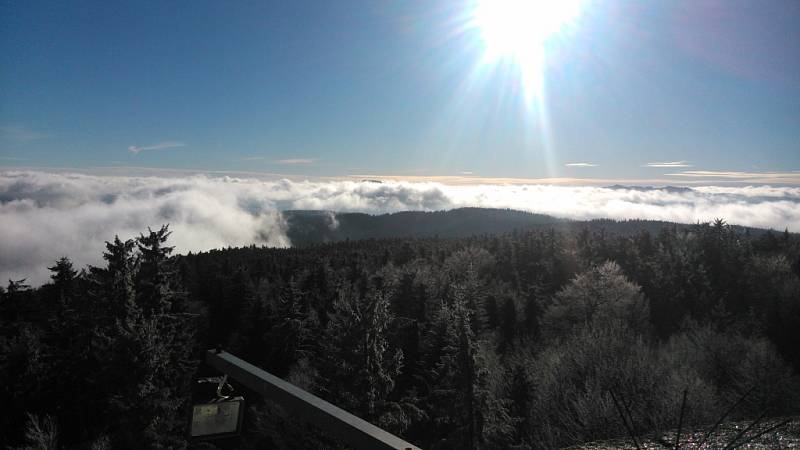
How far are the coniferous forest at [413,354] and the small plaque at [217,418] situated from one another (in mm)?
12360

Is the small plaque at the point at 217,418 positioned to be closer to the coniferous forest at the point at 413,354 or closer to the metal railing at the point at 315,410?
the metal railing at the point at 315,410

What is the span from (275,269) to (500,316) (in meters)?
47.2

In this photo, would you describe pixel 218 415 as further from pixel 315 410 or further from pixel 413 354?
pixel 413 354

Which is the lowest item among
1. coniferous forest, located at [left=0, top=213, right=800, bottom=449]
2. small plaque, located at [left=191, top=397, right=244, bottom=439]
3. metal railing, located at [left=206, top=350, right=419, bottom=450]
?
coniferous forest, located at [left=0, top=213, right=800, bottom=449]

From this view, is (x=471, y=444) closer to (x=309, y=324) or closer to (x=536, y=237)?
(x=309, y=324)

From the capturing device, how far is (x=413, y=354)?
144 ft

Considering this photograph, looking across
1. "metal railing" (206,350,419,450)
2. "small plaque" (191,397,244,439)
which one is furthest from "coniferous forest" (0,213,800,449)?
"metal railing" (206,350,419,450)

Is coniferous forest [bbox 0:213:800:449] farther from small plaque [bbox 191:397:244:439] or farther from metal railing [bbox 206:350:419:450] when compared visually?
metal railing [bbox 206:350:419:450]

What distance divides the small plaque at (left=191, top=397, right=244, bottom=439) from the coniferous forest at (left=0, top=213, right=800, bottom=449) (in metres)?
12.4

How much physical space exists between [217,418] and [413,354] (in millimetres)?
42373

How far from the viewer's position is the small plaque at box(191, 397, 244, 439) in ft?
10.6

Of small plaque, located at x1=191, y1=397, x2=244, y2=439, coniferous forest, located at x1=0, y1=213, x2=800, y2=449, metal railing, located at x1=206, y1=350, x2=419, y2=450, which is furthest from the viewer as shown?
coniferous forest, located at x1=0, y1=213, x2=800, y2=449

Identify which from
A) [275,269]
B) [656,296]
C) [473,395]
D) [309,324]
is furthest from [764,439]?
[275,269]

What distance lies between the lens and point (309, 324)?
146 ft
